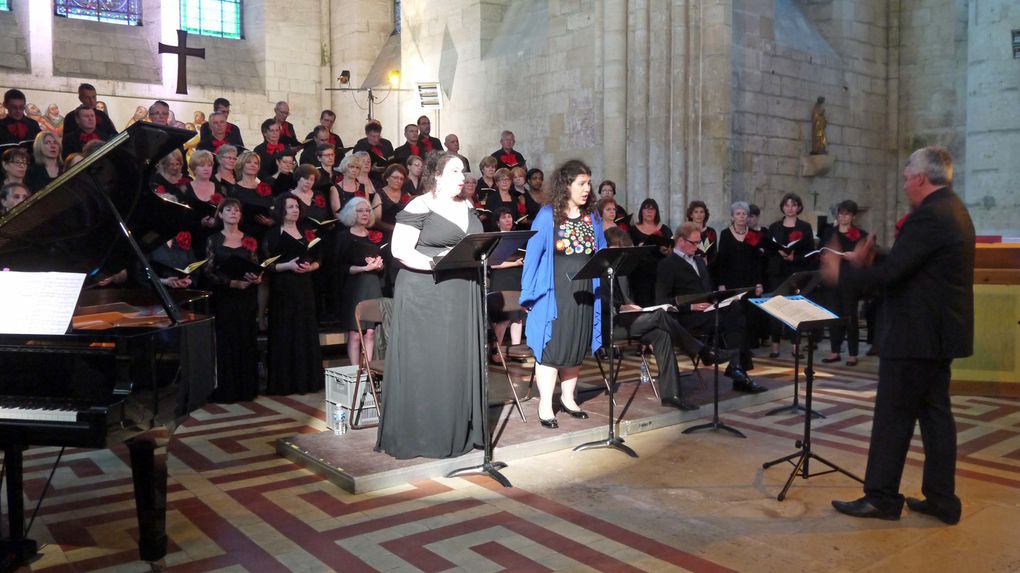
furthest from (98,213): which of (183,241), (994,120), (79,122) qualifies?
(994,120)

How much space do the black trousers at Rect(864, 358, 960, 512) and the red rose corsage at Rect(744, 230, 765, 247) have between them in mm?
4794

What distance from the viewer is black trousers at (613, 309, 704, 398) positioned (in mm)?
6184

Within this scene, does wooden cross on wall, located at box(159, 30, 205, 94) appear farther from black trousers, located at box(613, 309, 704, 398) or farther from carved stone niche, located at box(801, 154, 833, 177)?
black trousers, located at box(613, 309, 704, 398)

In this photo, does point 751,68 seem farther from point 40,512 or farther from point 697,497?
point 40,512

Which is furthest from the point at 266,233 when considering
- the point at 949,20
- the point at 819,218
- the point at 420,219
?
the point at 949,20

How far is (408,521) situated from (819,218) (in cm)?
991

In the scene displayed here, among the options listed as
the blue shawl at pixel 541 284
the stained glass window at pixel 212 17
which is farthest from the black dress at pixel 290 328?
the stained glass window at pixel 212 17

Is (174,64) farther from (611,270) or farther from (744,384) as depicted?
(611,270)

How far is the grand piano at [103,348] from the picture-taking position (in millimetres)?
3027

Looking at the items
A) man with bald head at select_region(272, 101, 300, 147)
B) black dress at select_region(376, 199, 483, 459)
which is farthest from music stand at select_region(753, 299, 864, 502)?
man with bald head at select_region(272, 101, 300, 147)

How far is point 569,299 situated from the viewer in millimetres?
5453

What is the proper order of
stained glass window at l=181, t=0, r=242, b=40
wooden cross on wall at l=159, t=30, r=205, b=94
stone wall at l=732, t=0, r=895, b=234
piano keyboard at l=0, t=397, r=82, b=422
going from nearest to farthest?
1. piano keyboard at l=0, t=397, r=82, b=422
2. stone wall at l=732, t=0, r=895, b=234
3. wooden cross on wall at l=159, t=30, r=205, b=94
4. stained glass window at l=181, t=0, r=242, b=40

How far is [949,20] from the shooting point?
12.7m

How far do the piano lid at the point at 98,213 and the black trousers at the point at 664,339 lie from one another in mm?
3451
